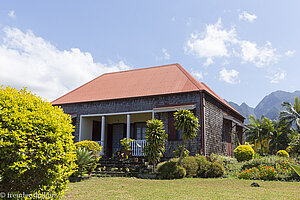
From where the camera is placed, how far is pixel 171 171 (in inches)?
458

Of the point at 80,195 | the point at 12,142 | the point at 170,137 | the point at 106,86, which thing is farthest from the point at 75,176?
the point at 106,86

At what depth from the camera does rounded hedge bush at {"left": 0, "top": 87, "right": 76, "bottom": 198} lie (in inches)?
157

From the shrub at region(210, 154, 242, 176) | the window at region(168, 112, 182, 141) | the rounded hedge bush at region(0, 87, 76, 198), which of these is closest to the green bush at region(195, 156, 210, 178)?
the shrub at region(210, 154, 242, 176)

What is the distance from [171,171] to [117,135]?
8471 mm

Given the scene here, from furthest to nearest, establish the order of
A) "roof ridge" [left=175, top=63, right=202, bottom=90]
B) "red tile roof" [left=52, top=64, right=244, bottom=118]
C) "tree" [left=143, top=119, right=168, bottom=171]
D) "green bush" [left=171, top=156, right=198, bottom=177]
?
"red tile roof" [left=52, top=64, right=244, bottom=118] → "roof ridge" [left=175, top=63, right=202, bottom=90] → "tree" [left=143, top=119, right=168, bottom=171] → "green bush" [left=171, top=156, right=198, bottom=177]

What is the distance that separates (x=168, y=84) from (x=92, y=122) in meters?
6.30

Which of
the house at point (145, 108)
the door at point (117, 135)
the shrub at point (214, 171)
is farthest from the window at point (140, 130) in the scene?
the shrub at point (214, 171)

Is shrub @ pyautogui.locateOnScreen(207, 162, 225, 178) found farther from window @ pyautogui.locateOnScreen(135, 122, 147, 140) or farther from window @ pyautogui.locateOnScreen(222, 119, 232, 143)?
window @ pyautogui.locateOnScreen(135, 122, 147, 140)

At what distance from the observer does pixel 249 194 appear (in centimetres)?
764

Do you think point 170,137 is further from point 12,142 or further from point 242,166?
point 12,142

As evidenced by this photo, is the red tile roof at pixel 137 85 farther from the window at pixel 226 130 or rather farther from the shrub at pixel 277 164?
the shrub at pixel 277 164

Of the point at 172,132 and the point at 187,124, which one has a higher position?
the point at 187,124

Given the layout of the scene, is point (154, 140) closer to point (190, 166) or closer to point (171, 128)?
point (190, 166)

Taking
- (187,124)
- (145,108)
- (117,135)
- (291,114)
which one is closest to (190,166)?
(187,124)
